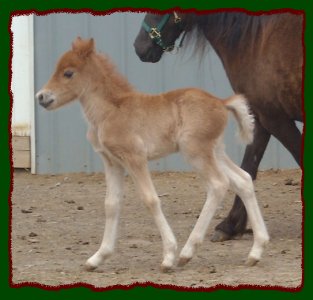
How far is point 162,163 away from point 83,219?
1.75m

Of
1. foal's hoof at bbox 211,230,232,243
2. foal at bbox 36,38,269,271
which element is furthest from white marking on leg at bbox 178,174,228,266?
foal's hoof at bbox 211,230,232,243

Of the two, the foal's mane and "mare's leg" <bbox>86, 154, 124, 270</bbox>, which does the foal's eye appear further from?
"mare's leg" <bbox>86, 154, 124, 270</bbox>

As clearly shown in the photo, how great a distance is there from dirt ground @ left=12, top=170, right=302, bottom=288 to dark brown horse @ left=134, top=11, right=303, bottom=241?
45cm

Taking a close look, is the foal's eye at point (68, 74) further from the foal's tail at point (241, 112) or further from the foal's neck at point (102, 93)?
the foal's tail at point (241, 112)

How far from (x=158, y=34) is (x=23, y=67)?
8.02ft

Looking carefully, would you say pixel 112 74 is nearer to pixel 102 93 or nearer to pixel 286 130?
pixel 102 93

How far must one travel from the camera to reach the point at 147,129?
398cm

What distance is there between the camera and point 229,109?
4.11 metres

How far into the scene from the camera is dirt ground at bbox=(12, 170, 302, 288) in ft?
12.9

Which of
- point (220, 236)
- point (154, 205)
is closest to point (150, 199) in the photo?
point (154, 205)

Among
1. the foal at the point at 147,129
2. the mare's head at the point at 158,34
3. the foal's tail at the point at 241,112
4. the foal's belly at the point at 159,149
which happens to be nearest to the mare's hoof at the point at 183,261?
the foal at the point at 147,129

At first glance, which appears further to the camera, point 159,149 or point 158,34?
point 158,34

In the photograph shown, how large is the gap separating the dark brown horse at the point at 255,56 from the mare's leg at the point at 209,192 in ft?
2.70

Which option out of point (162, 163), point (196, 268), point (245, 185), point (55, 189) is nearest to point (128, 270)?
point (196, 268)
